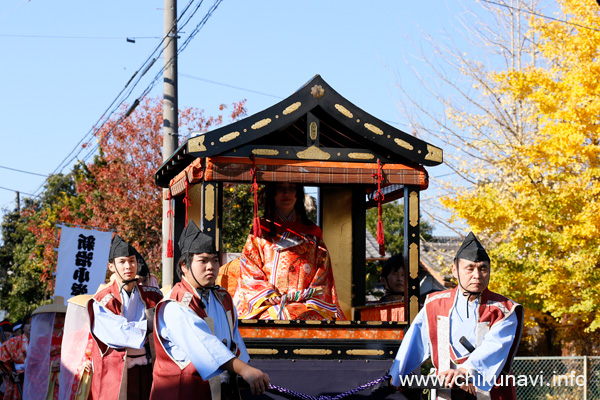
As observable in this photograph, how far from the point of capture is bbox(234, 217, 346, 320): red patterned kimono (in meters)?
6.94

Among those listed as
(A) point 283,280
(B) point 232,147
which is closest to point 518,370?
(A) point 283,280

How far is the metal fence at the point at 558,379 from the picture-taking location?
11.4m

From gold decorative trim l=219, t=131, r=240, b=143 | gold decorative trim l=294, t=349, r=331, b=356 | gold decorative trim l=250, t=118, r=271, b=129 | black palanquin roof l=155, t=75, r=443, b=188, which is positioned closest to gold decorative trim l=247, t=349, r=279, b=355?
gold decorative trim l=294, t=349, r=331, b=356

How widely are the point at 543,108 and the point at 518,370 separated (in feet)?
13.2

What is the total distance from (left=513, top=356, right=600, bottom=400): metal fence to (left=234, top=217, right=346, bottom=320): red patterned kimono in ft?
17.1

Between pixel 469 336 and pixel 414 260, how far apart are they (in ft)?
6.80

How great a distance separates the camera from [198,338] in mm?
4406

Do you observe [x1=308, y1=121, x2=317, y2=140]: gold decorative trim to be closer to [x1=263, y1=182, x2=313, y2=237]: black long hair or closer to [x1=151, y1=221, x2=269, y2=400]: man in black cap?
[x1=263, y1=182, x2=313, y2=237]: black long hair

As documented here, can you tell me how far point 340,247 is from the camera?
338 inches

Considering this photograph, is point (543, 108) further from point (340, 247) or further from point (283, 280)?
point (283, 280)

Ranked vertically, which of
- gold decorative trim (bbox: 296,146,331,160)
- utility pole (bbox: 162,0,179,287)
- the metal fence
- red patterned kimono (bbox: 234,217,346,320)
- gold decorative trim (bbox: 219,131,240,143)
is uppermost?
utility pole (bbox: 162,0,179,287)

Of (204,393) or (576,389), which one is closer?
(204,393)

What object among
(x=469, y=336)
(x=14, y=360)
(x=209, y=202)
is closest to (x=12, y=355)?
(x=14, y=360)

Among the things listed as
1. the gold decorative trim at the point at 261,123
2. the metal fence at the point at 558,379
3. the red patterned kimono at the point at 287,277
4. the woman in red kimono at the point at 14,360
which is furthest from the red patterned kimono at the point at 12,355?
the metal fence at the point at 558,379
